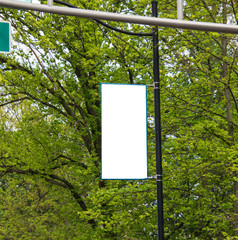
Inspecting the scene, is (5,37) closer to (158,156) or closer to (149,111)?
(158,156)

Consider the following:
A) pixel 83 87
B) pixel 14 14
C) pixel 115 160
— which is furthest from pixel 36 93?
pixel 115 160

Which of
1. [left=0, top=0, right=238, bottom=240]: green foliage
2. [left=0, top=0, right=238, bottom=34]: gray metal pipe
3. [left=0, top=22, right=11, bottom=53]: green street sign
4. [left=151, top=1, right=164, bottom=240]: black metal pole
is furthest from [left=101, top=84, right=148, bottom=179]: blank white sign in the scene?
[left=0, top=0, right=238, bottom=240]: green foliage

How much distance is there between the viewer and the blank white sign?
5973 millimetres

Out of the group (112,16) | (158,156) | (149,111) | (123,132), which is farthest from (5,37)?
(149,111)

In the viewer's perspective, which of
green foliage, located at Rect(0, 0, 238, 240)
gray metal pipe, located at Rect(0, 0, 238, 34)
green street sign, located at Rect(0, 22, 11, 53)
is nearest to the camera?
gray metal pipe, located at Rect(0, 0, 238, 34)

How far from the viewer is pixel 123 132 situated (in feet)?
20.0

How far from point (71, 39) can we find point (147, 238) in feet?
22.4

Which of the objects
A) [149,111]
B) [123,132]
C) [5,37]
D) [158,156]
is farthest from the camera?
[149,111]

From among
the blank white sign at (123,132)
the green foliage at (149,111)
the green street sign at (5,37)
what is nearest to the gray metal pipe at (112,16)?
the green street sign at (5,37)

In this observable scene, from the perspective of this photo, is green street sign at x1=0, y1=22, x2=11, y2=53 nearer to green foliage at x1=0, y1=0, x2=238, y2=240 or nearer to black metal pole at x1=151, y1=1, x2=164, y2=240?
black metal pole at x1=151, y1=1, x2=164, y2=240

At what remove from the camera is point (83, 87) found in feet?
50.5

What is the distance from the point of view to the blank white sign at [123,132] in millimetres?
5973

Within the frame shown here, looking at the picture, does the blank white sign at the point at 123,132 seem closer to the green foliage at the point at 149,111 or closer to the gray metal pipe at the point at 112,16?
the gray metal pipe at the point at 112,16

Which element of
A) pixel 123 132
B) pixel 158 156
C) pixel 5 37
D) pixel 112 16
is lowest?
pixel 158 156
